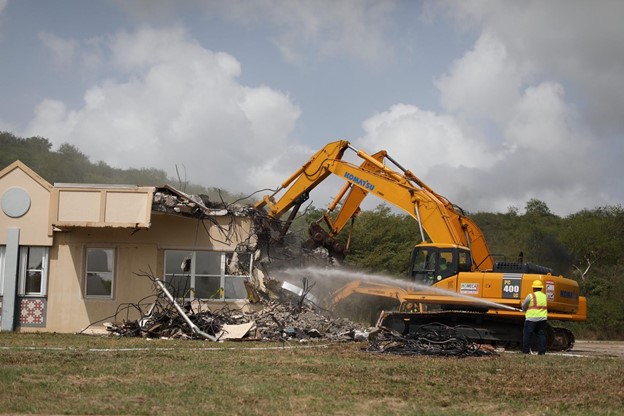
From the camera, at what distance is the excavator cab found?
2288 cm

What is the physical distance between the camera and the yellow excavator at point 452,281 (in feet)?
72.8

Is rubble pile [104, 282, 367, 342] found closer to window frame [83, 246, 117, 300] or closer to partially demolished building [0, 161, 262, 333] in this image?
partially demolished building [0, 161, 262, 333]

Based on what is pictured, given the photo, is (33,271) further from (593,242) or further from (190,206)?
(593,242)

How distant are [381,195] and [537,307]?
6.23 meters

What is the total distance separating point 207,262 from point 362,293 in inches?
193

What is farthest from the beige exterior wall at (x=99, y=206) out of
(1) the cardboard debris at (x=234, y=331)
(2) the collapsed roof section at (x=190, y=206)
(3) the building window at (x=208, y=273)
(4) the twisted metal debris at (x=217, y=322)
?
(1) the cardboard debris at (x=234, y=331)

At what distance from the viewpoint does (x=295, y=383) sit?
13297 mm

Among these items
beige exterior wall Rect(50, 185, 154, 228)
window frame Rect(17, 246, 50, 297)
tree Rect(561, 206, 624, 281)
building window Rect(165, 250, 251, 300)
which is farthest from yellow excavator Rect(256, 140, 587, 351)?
tree Rect(561, 206, 624, 281)

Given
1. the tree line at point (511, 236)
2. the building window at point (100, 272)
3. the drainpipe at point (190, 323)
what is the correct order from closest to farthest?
the drainpipe at point (190, 323), the building window at point (100, 272), the tree line at point (511, 236)

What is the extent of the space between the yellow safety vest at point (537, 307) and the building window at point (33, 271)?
46.4ft

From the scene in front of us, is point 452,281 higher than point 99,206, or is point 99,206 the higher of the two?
point 99,206

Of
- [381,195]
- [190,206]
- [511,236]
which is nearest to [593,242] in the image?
[511,236]

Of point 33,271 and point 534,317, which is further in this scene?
point 33,271

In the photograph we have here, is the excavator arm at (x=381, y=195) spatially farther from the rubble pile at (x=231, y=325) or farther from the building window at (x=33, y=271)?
the building window at (x=33, y=271)
